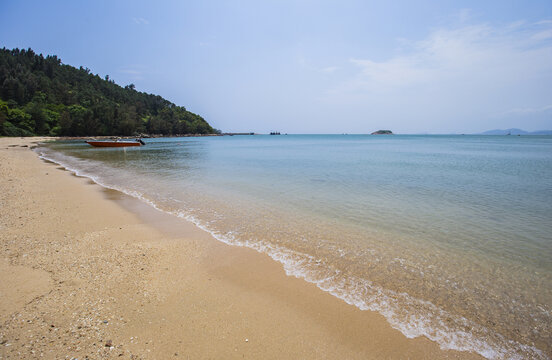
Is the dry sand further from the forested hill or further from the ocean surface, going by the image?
Answer: the forested hill

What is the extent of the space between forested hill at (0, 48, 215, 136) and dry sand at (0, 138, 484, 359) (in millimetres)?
94679

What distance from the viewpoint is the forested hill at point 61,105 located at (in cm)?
8638

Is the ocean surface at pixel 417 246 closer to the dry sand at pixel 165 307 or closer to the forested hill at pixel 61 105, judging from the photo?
Answer: the dry sand at pixel 165 307

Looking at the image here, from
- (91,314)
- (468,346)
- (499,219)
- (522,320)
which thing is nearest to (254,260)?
(91,314)

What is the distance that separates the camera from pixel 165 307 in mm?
3611

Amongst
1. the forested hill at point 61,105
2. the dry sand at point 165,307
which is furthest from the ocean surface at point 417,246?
the forested hill at point 61,105

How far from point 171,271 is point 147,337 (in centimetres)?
173

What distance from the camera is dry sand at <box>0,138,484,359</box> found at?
2.90m

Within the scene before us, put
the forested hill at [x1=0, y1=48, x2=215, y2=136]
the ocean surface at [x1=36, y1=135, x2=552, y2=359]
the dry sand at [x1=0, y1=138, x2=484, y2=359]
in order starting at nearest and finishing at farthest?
the dry sand at [x1=0, y1=138, x2=484, y2=359] < the ocean surface at [x1=36, y1=135, x2=552, y2=359] < the forested hill at [x1=0, y1=48, x2=215, y2=136]

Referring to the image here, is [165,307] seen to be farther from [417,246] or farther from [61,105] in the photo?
[61,105]

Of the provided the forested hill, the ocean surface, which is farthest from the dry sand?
the forested hill

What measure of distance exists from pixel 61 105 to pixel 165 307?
141 m

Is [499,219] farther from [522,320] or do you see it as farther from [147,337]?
[147,337]

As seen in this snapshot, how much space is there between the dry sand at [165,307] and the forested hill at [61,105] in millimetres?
94679
